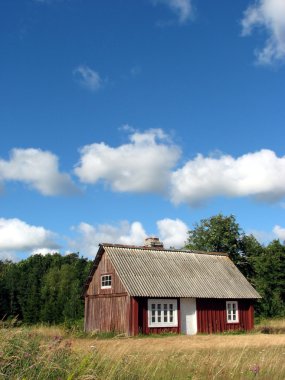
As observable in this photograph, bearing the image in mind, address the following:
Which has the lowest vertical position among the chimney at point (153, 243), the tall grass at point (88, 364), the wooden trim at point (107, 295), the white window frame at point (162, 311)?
the tall grass at point (88, 364)

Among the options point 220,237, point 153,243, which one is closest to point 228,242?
point 220,237

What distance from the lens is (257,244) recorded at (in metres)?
53.9

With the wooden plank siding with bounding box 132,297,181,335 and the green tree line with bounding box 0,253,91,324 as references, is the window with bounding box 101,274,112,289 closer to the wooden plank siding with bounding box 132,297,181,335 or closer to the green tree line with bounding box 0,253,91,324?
the wooden plank siding with bounding box 132,297,181,335

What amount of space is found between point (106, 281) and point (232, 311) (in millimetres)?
8980

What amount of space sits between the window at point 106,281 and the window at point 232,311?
325 inches

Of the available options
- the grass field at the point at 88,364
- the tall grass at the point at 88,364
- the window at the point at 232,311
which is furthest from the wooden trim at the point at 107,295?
the tall grass at the point at 88,364

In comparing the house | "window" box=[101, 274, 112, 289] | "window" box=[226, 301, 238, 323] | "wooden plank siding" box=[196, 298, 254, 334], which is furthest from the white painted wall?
"window" box=[101, 274, 112, 289]

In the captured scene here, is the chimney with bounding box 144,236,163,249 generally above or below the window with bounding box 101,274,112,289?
above

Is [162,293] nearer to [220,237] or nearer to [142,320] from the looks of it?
[142,320]

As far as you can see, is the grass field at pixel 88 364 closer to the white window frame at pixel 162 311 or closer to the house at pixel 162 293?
the house at pixel 162 293

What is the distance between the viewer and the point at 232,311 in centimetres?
3328

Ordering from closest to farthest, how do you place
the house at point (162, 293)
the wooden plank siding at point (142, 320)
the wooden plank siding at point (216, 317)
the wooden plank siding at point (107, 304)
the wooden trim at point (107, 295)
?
the wooden plank siding at point (142, 320) → the house at point (162, 293) → the wooden plank siding at point (107, 304) → the wooden trim at point (107, 295) → the wooden plank siding at point (216, 317)

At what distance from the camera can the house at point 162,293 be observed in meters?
29.1

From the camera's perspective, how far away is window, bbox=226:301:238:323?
33000 millimetres
